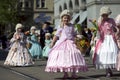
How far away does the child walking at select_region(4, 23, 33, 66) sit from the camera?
18.0 metres

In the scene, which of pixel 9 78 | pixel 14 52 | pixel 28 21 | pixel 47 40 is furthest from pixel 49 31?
pixel 28 21

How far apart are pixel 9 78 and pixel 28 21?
8358 centimetres

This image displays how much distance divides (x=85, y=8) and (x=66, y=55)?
35.9m

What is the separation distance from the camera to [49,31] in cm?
2317

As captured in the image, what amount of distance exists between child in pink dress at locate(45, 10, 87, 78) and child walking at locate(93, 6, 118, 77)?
29.9 inches

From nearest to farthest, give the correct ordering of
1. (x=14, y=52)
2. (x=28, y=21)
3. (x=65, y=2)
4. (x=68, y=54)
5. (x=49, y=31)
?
(x=68, y=54)
(x=14, y=52)
(x=49, y=31)
(x=65, y=2)
(x=28, y=21)

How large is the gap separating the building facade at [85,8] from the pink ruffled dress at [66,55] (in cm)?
1721

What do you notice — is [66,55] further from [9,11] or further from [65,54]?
[9,11]

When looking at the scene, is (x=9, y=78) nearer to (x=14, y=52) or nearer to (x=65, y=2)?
(x=14, y=52)

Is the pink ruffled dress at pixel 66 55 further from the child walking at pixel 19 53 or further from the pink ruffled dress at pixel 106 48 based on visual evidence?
the child walking at pixel 19 53

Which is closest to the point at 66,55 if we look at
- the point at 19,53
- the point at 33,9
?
the point at 19,53

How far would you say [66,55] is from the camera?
1188 centimetres

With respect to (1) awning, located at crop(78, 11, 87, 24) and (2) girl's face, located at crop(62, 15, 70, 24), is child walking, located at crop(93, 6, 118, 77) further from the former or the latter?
(1) awning, located at crop(78, 11, 87, 24)

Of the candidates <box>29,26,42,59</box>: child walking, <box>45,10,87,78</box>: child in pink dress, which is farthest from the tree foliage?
<box>45,10,87,78</box>: child in pink dress
